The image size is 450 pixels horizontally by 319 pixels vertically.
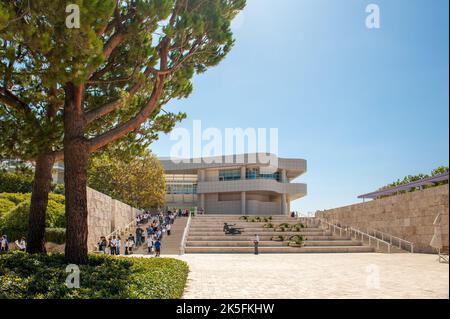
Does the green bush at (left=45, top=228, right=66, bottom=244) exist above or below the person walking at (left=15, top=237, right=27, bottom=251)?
above

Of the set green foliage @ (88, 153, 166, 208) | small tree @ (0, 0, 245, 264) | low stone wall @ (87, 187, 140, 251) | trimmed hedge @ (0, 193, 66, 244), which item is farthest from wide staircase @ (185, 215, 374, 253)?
A: green foliage @ (88, 153, 166, 208)

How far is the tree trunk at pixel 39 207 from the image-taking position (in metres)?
12.2

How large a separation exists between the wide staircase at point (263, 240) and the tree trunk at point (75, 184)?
15197mm

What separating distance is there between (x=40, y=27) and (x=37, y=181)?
5332 millimetres

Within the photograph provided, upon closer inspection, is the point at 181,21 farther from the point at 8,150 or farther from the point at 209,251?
the point at 209,251

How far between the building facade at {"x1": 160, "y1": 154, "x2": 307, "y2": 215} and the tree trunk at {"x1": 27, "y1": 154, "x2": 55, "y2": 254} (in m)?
45.1

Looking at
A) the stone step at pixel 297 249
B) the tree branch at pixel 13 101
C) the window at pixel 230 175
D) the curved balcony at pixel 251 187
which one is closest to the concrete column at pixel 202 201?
the curved balcony at pixel 251 187

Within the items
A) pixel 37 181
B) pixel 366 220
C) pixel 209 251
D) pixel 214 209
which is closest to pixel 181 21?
pixel 37 181

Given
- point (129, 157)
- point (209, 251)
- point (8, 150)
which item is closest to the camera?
point (8, 150)

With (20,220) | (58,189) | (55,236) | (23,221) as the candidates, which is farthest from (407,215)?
(58,189)

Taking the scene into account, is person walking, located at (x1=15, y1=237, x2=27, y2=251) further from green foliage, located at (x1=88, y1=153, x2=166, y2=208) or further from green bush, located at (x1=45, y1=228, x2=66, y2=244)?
green foliage, located at (x1=88, y1=153, x2=166, y2=208)

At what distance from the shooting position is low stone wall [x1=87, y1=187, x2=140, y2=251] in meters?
23.7

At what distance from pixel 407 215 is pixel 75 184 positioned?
2092 centimetres

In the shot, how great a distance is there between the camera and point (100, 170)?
→ 49031 mm
